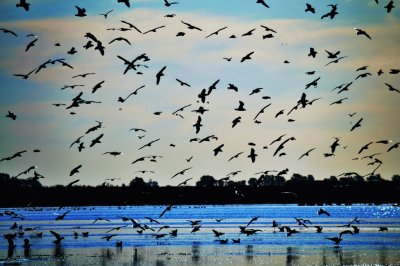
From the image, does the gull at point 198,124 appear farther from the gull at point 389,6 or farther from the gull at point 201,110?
the gull at point 389,6

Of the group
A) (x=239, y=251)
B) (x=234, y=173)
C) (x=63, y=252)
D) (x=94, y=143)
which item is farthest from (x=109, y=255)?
(x=94, y=143)

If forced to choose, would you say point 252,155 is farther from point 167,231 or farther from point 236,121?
point 167,231

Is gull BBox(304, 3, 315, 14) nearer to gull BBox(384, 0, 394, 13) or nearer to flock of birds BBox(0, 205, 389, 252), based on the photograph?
gull BBox(384, 0, 394, 13)

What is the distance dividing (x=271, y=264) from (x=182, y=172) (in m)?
18.8

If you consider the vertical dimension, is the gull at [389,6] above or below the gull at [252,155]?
above

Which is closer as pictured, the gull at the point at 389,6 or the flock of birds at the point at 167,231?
the gull at the point at 389,6

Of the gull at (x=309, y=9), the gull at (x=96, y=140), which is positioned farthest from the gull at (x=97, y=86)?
the gull at (x=309, y=9)

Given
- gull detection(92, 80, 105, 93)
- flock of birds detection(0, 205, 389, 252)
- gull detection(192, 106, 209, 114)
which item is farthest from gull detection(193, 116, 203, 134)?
flock of birds detection(0, 205, 389, 252)

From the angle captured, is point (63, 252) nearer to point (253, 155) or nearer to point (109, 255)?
point (109, 255)

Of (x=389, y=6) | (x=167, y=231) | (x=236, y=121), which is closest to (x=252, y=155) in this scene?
(x=236, y=121)

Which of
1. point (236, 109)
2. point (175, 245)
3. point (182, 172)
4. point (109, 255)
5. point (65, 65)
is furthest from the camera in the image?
point (175, 245)

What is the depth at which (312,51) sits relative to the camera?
34.1 m

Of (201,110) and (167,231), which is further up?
(201,110)

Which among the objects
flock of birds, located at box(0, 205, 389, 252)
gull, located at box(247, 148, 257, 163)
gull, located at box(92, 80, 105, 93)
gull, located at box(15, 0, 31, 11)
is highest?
gull, located at box(15, 0, 31, 11)
